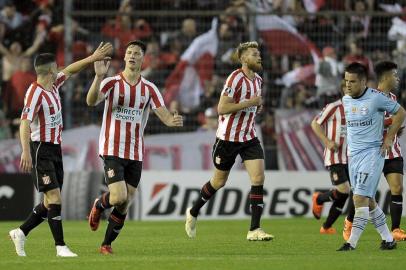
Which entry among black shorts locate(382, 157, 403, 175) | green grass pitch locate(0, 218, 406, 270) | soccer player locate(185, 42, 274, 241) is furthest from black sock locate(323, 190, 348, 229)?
soccer player locate(185, 42, 274, 241)

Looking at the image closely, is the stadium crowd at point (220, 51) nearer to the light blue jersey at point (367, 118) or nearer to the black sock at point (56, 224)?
the light blue jersey at point (367, 118)

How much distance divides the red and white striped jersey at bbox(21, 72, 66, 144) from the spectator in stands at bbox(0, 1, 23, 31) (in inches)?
394

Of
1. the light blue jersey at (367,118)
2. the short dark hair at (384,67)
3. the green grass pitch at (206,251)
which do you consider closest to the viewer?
the green grass pitch at (206,251)

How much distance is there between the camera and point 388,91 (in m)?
12.7

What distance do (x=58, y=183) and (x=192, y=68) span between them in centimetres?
892

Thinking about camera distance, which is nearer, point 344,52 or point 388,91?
point 388,91

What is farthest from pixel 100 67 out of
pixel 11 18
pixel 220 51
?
pixel 11 18

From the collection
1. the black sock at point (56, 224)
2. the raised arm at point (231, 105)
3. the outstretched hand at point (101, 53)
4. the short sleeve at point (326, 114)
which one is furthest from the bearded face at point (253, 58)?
the black sock at point (56, 224)

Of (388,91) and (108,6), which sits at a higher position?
(108,6)

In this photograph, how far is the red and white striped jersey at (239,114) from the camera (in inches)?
526

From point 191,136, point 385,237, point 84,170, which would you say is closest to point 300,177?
point 191,136

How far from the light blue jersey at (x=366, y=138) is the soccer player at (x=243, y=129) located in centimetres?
211

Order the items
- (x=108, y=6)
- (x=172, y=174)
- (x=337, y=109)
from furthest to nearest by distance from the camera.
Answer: (x=108, y=6) → (x=172, y=174) → (x=337, y=109)

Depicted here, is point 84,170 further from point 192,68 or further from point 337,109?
point 337,109
